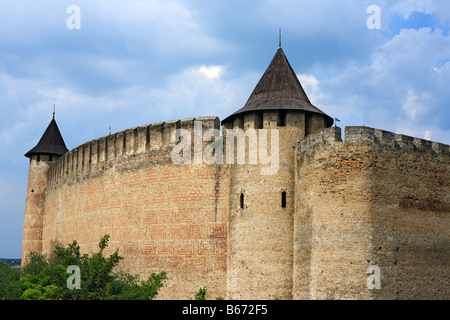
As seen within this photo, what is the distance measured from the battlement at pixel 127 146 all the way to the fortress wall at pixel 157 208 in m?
0.04

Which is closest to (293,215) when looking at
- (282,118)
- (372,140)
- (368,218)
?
(368,218)

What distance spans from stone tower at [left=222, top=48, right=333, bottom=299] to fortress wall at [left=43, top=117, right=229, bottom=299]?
107 cm

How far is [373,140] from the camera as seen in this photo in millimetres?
16000

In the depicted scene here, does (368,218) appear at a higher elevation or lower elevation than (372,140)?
lower

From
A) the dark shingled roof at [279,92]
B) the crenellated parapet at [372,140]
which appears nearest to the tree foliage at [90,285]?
the crenellated parapet at [372,140]

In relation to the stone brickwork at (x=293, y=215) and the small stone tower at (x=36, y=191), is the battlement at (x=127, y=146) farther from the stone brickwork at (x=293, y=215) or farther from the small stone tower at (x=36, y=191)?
the small stone tower at (x=36, y=191)

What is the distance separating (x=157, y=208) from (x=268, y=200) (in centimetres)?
515

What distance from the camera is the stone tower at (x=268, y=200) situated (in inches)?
678

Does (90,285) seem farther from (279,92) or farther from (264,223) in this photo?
(279,92)

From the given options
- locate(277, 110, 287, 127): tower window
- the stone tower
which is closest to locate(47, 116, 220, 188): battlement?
the stone tower

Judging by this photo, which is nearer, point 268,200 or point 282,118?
point 268,200

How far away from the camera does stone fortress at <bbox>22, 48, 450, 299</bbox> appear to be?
15664 millimetres
